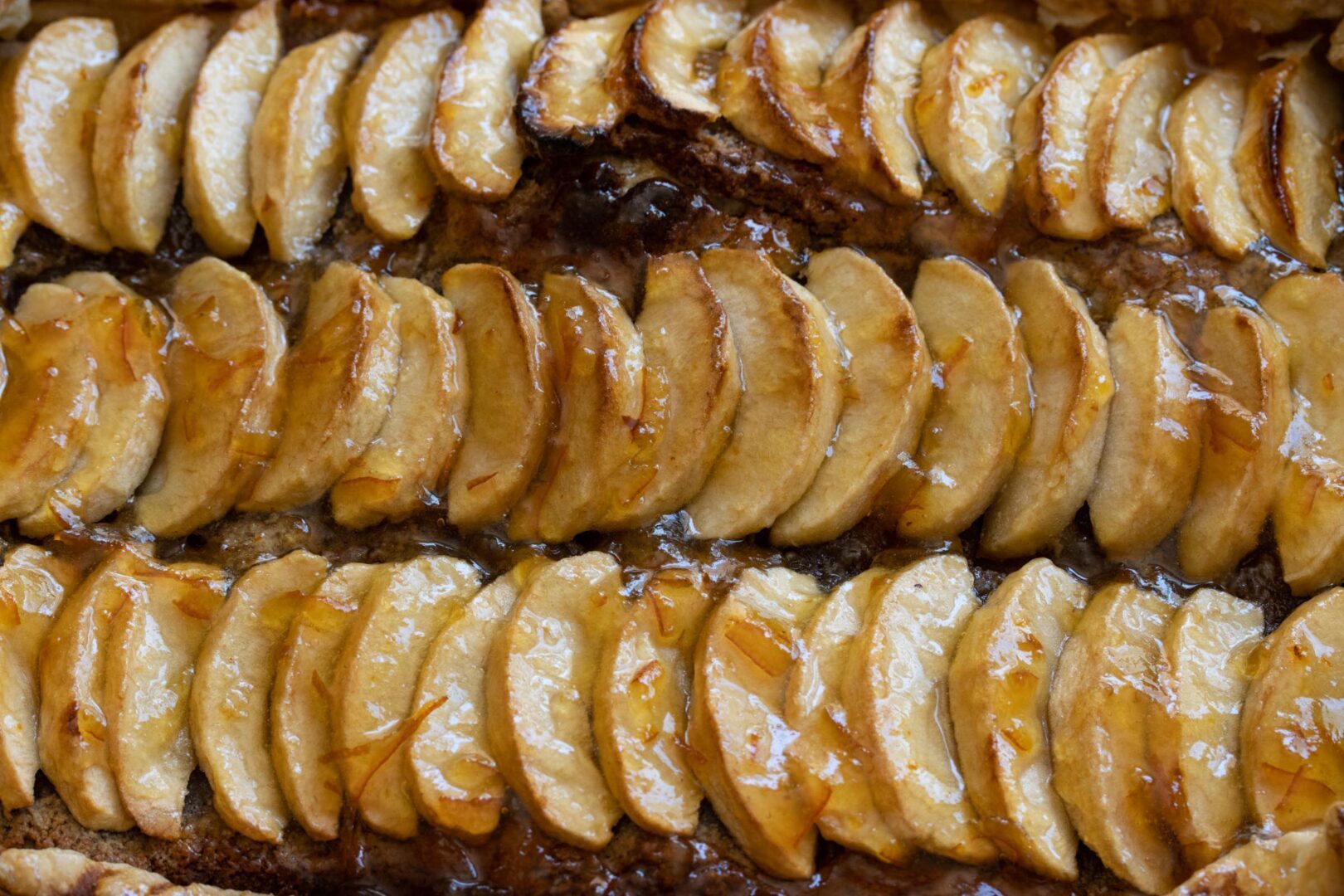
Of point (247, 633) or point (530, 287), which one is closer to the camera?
point (247, 633)

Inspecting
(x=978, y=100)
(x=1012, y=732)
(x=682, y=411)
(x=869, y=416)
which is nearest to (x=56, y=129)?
(x=682, y=411)

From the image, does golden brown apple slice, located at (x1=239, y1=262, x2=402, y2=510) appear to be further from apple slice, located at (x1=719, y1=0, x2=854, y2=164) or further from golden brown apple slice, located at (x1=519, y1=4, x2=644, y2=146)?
apple slice, located at (x1=719, y1=0, x2=854, y2=164)

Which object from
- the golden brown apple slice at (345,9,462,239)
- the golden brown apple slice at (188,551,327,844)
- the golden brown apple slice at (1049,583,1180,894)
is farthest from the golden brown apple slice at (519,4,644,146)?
the golden brown apple slice at (1049,583,1180,894)

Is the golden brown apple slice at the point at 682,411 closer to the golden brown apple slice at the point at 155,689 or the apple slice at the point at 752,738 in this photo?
the apple slice at the point at 752,738

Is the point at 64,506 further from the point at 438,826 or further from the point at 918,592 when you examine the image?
the point at 918,592

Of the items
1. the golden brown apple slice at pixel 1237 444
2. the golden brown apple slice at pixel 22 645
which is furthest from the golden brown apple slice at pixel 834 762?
the golden brown apple slice at pixel 22 645

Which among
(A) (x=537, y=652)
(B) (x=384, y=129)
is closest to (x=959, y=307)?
(A) (x=537, y=652)
